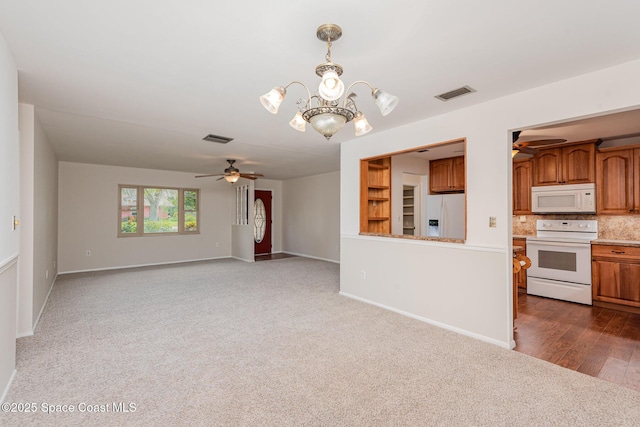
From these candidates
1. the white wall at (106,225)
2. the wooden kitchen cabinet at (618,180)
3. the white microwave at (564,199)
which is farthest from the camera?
the white wall at (106,225)

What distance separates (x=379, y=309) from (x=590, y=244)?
3.06 meters

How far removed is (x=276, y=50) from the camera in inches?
84.0

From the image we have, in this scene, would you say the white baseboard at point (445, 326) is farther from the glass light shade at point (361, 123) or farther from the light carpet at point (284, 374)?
the glass light shade at point (361, 123)

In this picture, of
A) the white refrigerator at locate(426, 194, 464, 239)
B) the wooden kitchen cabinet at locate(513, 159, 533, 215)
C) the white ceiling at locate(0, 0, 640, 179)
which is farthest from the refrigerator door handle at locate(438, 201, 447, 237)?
the white ceiling at locate(0, 0, 640, 179)

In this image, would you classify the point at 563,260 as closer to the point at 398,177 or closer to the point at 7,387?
the point at 398,177

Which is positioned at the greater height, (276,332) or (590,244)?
(590,244)

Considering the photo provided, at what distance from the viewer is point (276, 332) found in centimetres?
331

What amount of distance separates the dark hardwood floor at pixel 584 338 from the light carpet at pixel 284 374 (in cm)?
22

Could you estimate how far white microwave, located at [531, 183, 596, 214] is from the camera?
4461 millimetres

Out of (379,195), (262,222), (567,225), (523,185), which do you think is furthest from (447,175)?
(262,222)

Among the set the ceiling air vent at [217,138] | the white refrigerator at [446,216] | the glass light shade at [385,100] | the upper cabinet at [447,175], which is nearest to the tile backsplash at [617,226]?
the white refrigerator at [446,216]

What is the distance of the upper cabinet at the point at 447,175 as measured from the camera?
567 centimetres

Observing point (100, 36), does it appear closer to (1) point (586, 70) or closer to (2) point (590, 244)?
(1) point (586, 70)

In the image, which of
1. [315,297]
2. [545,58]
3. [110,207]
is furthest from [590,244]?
[110,207]
